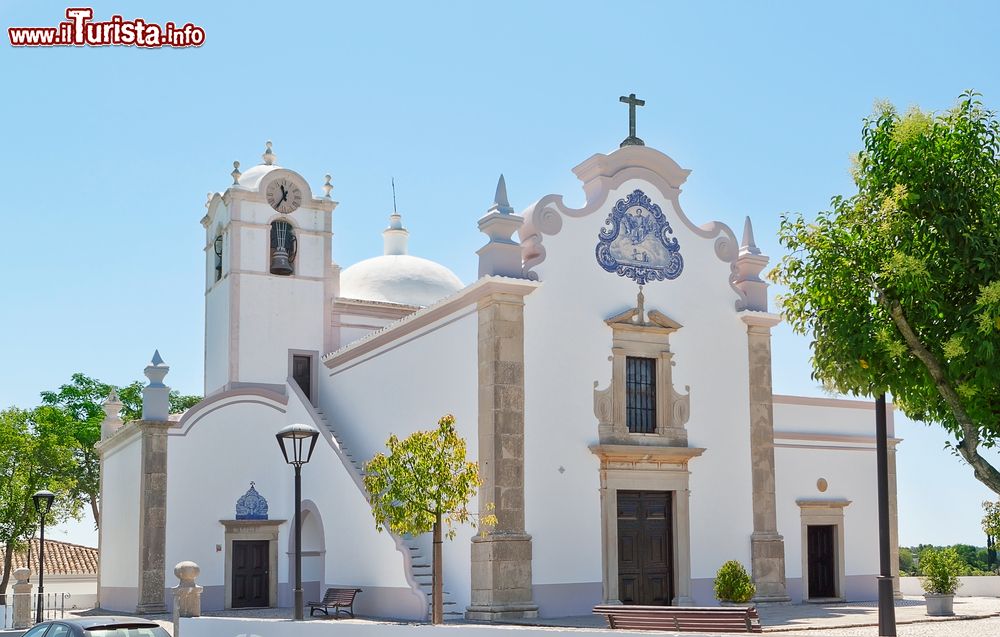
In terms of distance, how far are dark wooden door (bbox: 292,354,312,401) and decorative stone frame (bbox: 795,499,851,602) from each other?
1233cm

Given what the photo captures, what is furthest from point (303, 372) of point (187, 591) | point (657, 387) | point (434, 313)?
point (187, 591)

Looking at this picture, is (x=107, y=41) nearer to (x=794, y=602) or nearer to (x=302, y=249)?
(x=302, y=249)

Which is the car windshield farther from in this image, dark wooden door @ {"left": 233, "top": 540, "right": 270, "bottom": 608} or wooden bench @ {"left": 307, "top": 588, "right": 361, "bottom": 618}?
Answer: dark wooden door @ {"left": 233, "top": 540, "right": 270, "bottom": 608}

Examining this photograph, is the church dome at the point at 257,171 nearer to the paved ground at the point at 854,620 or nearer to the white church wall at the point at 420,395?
the white church wall at the point at 420,395

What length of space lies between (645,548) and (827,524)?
5.61 meters

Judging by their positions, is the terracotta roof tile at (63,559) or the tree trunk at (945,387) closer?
the tree trunk at (945,387)

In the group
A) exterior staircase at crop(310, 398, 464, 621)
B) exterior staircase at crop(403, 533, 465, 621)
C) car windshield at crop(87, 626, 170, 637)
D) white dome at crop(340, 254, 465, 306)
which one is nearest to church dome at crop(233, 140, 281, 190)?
white dome at crop(340, 254, 465, 306)

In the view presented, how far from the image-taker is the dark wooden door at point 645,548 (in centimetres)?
2148

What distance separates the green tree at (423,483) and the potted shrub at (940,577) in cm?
949

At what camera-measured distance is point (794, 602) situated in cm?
2403

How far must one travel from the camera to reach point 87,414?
4559cm

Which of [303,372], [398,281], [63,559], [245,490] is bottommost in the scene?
[63,559]

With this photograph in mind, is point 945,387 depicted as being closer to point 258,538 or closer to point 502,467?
point 502,467

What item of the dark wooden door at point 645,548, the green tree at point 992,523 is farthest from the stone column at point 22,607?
the green tree at point 992,523
